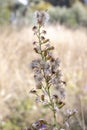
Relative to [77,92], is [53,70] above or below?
above

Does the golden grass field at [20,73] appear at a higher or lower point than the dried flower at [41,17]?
lower

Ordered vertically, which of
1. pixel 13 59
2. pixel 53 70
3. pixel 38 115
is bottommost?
pixel 38 115

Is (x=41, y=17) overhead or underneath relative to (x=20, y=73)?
overhead

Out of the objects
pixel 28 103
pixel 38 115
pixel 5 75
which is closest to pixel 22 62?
pixel 5 75

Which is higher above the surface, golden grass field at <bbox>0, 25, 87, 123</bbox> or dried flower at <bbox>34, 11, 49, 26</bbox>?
dried flower at <bbox>34, 11, 49, 26</bbox>

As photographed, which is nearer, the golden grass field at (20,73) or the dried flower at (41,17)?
the dried flower at (41,17)

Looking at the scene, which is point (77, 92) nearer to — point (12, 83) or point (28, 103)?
point (28, 103)

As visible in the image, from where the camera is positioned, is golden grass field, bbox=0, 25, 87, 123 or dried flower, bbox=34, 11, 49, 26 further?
golden grass field, bbox=0, 25, 87, 123

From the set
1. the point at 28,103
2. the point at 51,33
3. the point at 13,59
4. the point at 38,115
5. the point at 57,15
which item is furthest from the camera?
the point at 57,15

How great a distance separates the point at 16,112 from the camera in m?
5.27

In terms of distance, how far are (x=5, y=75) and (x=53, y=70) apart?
483 centimetres

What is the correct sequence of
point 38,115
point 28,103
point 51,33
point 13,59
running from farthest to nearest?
point 51,33, point 13,59, point 28,103, point 38,115

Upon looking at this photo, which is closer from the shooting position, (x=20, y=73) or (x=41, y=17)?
(x=41, y=17)

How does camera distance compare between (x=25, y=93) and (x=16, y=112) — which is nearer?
(x=16, y=112)
